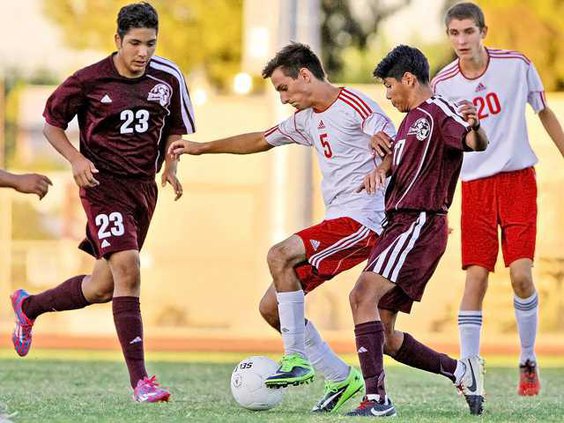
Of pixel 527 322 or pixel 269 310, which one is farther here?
pixel 527 322

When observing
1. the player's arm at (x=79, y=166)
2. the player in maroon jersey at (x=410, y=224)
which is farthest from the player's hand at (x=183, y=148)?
the player in maroon jersey at (x=410, y=224)

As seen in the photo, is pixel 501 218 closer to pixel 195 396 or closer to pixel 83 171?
pixel 195 396

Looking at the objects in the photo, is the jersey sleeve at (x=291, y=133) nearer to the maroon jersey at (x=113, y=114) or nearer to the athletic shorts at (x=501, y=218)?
the maroon jersey at (x=113, y=114)

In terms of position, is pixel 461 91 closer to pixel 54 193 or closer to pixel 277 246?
pixel 277 246

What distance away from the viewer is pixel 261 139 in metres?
8.34

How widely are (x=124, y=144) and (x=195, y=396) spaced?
1550mm

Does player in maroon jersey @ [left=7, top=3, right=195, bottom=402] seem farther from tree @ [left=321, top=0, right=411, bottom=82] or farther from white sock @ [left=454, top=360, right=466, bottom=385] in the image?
tree @ [left=321, top=0, right=411, bottom=82]

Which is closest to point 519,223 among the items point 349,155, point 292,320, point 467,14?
point 467,14

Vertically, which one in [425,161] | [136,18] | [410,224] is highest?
[136,18]

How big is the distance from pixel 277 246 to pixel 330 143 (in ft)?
2.01

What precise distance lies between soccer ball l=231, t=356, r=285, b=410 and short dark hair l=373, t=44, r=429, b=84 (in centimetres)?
160

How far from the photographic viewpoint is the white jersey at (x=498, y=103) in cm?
918

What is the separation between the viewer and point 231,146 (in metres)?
8.31

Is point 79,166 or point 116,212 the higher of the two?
point 79,166
